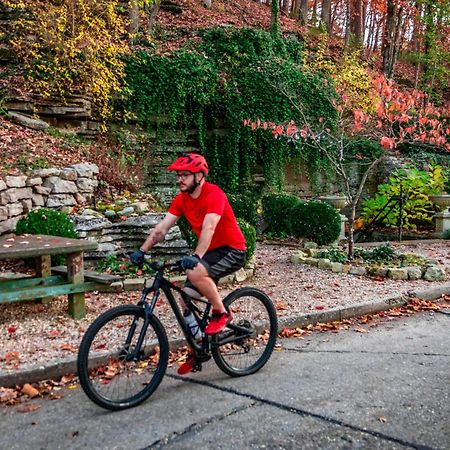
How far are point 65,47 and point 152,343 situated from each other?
375 inches

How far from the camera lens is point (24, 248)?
5406 mm

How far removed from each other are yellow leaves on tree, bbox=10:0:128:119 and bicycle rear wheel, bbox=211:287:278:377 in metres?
8.36

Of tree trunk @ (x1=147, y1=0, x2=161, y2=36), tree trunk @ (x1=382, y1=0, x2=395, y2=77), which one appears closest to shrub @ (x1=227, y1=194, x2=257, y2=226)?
tree trunk @ (x1=147, y1=0, x2=161, y2=36)

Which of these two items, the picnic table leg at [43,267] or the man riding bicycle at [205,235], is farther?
the picnic table leg at [43,267]

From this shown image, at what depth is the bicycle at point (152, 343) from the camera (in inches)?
148

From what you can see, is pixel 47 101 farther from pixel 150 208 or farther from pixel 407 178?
pixel 407 178

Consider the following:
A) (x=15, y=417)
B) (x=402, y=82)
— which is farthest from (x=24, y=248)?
(x=402, y=82)

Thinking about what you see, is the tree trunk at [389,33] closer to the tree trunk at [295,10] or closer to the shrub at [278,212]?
the tree trunk at [295,10]

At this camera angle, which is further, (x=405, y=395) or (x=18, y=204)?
(x=18, y=204)

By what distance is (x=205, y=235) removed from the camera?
394 centimetres

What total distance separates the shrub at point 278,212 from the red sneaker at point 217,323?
27.5 feet

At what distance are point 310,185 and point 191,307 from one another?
41.9 ft

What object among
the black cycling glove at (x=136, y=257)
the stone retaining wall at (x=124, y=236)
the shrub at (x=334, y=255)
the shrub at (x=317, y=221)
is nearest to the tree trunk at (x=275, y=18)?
the shrub at (x=317, y=221)

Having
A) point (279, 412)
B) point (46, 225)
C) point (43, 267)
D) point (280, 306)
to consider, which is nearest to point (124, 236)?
point (46, 225)
